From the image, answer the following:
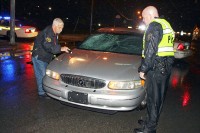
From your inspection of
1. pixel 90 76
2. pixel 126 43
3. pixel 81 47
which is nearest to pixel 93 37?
pixel 81 47

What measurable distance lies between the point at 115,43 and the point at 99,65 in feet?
5.09

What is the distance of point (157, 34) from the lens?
410 cm

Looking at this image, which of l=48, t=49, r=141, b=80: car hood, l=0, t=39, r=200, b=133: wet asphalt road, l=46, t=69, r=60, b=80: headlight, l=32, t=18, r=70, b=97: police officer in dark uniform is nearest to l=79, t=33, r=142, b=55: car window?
l=48, t=49, r=141, b=80: car hood

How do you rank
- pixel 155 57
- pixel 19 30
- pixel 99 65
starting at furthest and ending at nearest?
pixel 19 30
pixel 99 65
pixel 155 57

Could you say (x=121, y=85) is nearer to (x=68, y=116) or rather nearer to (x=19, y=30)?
(x=68, y=116)

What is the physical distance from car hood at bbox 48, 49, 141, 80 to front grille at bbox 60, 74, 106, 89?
6cm

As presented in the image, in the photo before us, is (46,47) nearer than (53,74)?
No

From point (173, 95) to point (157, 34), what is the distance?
3606 millimetres

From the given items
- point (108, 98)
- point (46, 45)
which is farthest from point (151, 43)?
point (46, 45)

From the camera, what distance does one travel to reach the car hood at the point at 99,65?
16.4 ft

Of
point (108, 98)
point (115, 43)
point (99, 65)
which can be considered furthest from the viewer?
point (115, 43)

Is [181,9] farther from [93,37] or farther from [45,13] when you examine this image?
[93,37]

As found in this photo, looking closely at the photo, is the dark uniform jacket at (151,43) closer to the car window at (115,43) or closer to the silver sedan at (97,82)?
the silver sedan at (97,82)

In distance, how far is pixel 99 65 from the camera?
5.28 meters
